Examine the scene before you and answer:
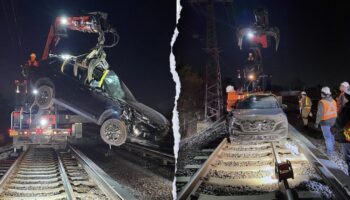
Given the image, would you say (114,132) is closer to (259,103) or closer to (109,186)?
(259,103)

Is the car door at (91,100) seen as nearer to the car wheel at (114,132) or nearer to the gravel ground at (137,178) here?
the car wheel at (114,132)

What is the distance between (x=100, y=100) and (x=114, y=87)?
62cm

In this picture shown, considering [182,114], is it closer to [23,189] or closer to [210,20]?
[210,20]

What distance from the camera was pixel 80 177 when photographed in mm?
8945

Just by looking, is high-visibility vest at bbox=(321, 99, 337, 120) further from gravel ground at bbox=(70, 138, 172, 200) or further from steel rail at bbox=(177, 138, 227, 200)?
gravel ground at bbox=(70, 138, 172, 200)

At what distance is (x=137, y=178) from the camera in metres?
9.35

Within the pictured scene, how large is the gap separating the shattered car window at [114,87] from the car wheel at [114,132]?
2.29ft

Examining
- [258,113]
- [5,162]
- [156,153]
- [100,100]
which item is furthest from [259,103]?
[5,162]

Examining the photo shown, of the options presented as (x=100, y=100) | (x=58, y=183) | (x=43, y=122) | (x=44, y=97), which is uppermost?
(x=44, y=97)

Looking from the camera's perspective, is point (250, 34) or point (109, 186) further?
point (250, 34)

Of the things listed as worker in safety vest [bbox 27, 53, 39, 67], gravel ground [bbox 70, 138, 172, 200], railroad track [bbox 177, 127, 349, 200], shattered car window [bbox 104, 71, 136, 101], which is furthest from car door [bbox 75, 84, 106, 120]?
railroad track [bbox 177, 127, 349, 200]

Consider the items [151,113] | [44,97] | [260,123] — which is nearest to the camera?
[260,123]

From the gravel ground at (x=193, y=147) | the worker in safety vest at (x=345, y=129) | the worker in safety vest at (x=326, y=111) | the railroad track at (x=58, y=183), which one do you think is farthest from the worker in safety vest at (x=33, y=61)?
the worker in safety vest at (x=345, y=129)

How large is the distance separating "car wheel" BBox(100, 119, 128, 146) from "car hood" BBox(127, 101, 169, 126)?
2.07 ft
